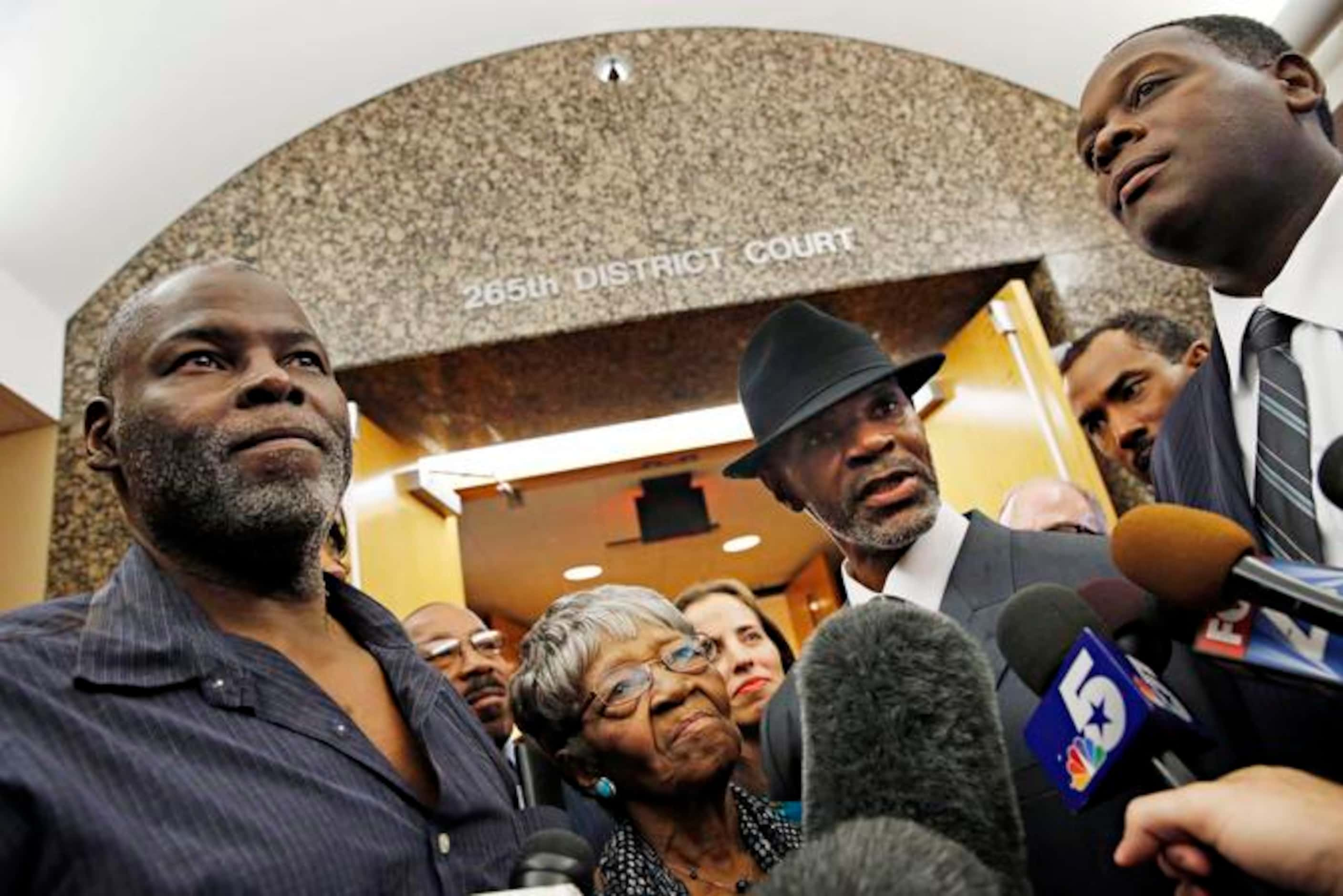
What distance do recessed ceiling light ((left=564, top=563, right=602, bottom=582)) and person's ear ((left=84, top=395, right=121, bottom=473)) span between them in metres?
5.30

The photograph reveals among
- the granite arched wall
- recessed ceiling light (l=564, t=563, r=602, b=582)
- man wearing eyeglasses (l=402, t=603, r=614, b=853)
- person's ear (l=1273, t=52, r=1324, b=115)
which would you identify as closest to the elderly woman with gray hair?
man wearing eyeglasses (l=402, t=603, r=614, b=853)

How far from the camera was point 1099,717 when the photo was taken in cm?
70

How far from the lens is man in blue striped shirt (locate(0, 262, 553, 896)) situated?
80cm

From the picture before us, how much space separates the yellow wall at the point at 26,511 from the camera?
2777 mm

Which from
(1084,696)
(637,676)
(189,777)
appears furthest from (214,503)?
(1084,696)

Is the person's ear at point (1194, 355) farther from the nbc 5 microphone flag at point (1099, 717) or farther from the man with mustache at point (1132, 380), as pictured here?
the nbc 5 microphone flag at point (1099, 717)

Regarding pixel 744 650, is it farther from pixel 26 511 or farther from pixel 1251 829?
pixel 26 511

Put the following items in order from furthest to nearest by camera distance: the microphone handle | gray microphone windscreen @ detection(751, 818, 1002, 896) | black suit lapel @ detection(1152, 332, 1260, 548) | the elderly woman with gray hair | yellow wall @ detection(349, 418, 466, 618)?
yellow wall @ detection(349, 418, 466, 618), the elderly woman with gray hair, black suit lapel @ detection(1152, 332, 1260, 548), the microphone handle, gray microphone windscreen @ detection(751, 818, 1002, 896)

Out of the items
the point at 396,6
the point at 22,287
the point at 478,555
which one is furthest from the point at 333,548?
the point at 478,555

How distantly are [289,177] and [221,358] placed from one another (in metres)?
2.35

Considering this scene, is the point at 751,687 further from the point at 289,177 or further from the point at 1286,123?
the point at 289,177

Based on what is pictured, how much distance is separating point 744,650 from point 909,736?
1.45m

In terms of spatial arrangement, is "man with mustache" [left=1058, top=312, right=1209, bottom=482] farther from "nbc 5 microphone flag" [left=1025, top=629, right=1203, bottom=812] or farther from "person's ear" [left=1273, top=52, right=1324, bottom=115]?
"nbc 5 microphone flag" [left=1025, top=629, right=1203, bottom=812]

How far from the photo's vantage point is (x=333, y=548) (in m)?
2.40
